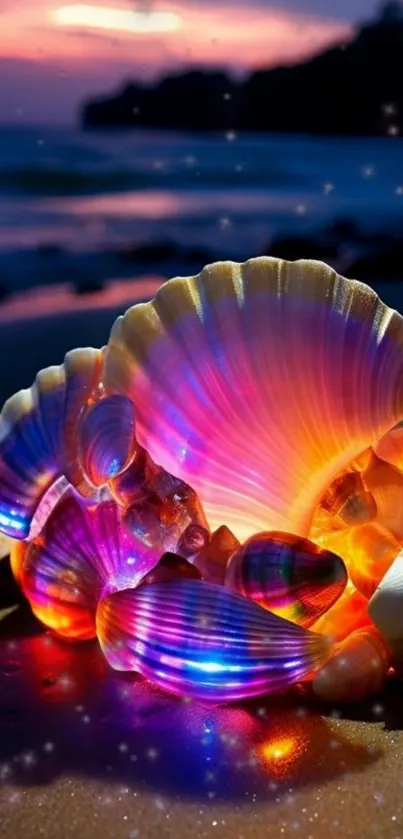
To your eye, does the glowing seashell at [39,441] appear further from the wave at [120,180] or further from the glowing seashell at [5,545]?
the wave at [120,180]

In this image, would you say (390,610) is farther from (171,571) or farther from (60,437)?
(60,437)

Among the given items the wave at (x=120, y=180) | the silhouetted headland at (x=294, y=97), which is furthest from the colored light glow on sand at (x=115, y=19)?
the wave at (x=120, y=180)

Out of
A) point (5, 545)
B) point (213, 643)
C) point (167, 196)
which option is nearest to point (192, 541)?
point (213, 643)

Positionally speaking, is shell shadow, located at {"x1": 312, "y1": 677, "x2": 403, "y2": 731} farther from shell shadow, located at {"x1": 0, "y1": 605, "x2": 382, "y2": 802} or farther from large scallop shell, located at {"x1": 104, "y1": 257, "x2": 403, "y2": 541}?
large scallop shell, located at {"x1": 104, "y1": 257, "x2": 403, "y2": 541}

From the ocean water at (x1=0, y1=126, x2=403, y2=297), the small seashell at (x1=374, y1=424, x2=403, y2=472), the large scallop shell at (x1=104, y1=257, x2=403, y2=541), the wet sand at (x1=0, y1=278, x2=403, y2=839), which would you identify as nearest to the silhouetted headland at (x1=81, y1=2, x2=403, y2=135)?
the ocean water at (x1=0, y1=126, x2=403, y2=297)

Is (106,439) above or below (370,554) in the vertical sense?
above

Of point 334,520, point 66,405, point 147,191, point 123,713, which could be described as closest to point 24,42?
point 147,191
